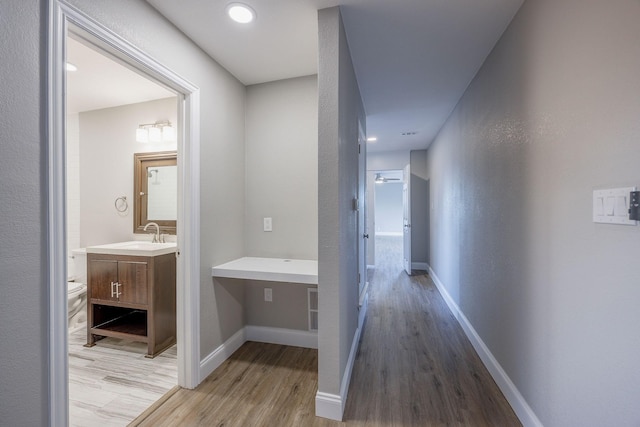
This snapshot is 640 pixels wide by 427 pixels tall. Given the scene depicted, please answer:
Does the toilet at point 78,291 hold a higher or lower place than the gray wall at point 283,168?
lower

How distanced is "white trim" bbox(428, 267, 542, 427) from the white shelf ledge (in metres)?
1.38

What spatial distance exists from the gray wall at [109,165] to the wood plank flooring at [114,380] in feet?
3.69

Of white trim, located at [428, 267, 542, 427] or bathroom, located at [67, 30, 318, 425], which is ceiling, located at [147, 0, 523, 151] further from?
white trim, located at [428, 267, 542, 427]

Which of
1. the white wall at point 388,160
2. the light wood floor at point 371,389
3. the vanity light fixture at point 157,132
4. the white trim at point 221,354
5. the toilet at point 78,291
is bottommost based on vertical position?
the light wood floor at point 371,389

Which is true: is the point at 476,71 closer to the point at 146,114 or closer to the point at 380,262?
the point at 146,114

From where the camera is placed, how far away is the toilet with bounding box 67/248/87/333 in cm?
266

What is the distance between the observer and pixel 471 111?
252 cm

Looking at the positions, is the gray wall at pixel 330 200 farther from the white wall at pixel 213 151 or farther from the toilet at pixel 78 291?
the toilet at pixel 78 291

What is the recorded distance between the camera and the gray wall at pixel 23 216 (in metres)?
0.95

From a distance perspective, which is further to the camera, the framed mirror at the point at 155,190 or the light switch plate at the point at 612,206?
the framed mirror at the point at 155,190

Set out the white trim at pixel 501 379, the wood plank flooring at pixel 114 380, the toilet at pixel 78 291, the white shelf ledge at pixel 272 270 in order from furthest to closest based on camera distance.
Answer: the toilet at pixel 78 291 → the white shelf ledge at pixel 272 270 → the wood plank flooring at pixel 114 380 → the white trim at pixel 501 379

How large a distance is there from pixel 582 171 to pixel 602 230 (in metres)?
0.26

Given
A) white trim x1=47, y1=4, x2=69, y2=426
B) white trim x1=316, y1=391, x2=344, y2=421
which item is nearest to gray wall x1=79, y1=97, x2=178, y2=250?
white trim x1=47, y1=4, x2=69, y2=426

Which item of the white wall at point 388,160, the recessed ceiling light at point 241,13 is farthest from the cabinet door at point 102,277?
the white wall at point 388,160
